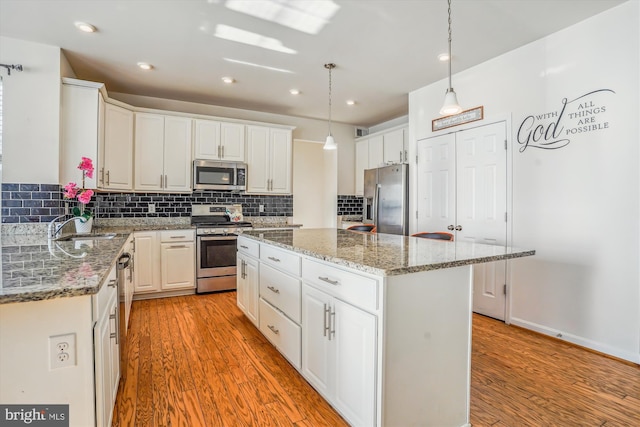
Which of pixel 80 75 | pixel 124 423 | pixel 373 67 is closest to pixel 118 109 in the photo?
pixel 80 75

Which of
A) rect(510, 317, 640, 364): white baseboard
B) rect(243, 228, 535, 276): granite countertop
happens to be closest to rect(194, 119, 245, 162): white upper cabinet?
rect(243, 228, 535, 276): granite countertop

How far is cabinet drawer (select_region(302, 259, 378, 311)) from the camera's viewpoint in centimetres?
147

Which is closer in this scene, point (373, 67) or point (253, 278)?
point (253, 278)

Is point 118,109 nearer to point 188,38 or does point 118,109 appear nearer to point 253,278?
point 188,38

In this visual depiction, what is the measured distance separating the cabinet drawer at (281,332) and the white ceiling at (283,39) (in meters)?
2.32

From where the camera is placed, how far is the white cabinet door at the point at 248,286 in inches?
112

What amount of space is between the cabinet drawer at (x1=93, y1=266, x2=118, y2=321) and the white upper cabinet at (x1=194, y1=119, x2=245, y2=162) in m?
2.98

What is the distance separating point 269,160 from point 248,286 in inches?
95.7

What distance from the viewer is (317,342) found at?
190 centimetres

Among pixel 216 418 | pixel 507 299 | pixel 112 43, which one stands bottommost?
pixel 216 418

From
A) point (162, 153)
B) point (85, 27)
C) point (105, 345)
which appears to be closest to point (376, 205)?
point (162, 153)

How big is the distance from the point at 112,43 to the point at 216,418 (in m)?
3.26

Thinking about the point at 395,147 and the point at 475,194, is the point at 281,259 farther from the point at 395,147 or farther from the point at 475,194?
the point at 395,147

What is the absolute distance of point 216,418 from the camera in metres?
1.76
